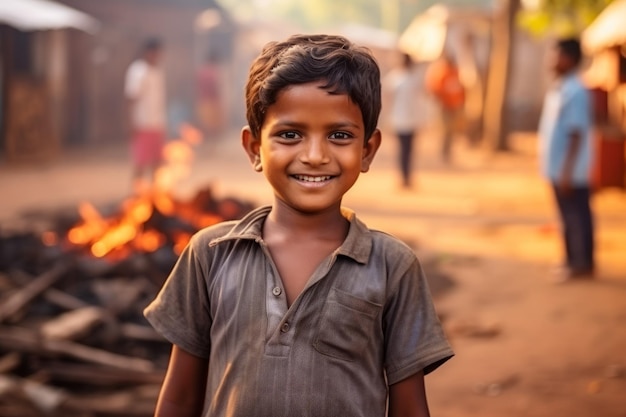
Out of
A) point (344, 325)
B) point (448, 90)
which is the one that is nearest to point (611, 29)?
point (448, 90)

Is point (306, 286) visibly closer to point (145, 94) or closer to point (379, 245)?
point (379, 245)

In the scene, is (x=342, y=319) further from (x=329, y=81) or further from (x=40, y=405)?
(x=40, y=405)

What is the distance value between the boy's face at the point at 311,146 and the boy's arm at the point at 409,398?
0.45 metres

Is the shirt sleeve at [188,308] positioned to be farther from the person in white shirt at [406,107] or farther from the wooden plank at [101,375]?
the person in white shirt at [406,107]

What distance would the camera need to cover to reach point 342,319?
78.0 inches

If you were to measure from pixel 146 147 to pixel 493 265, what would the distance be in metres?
5.41

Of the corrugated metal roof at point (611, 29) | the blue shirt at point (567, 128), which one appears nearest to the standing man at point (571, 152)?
the blue shirt at point (567, 128)

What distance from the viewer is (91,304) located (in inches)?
249

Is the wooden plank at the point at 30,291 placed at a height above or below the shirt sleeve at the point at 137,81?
below

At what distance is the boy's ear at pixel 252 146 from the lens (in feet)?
7.23

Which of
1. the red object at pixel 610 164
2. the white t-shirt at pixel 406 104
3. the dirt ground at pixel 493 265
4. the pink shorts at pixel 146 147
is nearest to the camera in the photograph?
the dirt ground at pixel 493 265

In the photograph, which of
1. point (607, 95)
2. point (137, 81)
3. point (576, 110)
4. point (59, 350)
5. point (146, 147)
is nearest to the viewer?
point (59, 350)

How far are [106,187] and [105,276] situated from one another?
6919 mm

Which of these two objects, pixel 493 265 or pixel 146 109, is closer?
pixel 493 265
